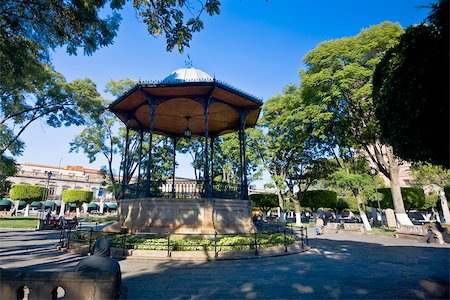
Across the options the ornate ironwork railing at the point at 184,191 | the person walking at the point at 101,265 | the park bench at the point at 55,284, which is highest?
the ornate ironwork railing at the point at 184,191

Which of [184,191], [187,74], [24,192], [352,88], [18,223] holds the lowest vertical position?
Result: [18,223]

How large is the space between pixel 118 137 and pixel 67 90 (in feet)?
32.9

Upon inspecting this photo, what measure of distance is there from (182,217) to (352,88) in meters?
17.0

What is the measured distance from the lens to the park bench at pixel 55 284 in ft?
12.8

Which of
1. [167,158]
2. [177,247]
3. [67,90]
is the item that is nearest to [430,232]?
[177,247]

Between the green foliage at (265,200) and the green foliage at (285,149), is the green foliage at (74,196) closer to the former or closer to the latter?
the green foliage at (265,200)

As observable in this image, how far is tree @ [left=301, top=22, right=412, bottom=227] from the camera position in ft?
63.0

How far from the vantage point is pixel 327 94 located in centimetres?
2047

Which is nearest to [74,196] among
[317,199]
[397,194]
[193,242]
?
[317,199]

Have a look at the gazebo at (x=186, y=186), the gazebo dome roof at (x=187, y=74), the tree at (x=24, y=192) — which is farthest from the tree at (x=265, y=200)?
the tree at (x=24, y=192)

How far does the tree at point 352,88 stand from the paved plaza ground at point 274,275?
1287 centimetres

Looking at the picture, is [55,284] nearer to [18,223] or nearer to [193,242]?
[193,242]

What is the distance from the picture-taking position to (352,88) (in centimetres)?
2019

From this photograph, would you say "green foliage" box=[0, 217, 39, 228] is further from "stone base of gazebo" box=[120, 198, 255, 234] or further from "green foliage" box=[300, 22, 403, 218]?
"green foliage" box=[300, 22, 403, 218]
